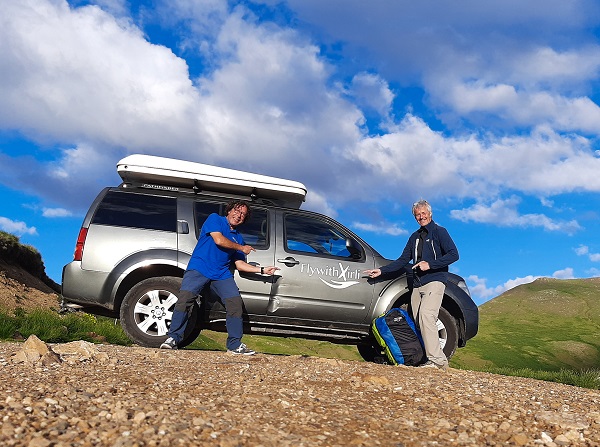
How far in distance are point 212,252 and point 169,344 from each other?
3.85 ft

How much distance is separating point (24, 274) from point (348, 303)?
11923mm

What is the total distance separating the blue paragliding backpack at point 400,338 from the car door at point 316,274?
1.45ft

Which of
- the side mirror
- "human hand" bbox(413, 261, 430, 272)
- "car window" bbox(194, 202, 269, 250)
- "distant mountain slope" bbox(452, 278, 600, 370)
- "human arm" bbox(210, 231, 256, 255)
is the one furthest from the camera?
"distant mountain slope" bbox(452, 278, 600, 370)

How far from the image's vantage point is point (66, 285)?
6973mm

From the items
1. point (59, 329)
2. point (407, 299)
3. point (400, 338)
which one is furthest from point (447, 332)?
point (59, 329)

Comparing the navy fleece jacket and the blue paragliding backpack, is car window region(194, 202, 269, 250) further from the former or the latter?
the navy fleece jacket

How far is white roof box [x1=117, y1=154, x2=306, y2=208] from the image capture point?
721 cm

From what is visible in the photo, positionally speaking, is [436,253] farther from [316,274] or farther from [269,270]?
[269,270]

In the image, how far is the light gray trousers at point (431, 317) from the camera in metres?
6.76

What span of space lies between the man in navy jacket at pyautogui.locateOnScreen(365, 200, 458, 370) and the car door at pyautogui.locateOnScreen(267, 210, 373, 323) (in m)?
0.34

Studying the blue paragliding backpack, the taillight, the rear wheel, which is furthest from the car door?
the taillight

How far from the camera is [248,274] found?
7145 mm

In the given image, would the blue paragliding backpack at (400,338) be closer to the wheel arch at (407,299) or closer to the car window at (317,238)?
the wheel arch at (407,299)

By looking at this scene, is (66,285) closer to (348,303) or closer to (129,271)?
(129,271)
